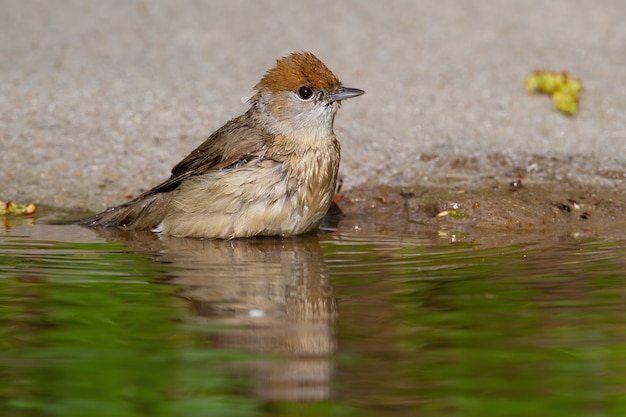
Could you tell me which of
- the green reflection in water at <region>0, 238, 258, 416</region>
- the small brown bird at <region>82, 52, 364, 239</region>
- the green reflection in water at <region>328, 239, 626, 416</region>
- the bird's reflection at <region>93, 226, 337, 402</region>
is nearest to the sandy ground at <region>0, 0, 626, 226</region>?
the small brown bird at <region>82, 52, 364, 239</region>

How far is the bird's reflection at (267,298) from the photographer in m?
3.95

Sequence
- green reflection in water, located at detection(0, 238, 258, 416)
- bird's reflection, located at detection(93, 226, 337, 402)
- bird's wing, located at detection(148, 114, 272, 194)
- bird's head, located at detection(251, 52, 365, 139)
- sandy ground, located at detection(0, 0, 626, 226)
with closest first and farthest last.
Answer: green reflection in water, located at detection(0, 238, 258, 416) → bird's reflection, located at detection(93, 226, 337, 402) → bird's wing, located at detection(148, 114, 272, 194) → bird's head, located at detection(251, 52, 365, 139) → sandy ground, located at detection(0, 0, 626, 226)

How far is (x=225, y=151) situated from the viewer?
282 inches

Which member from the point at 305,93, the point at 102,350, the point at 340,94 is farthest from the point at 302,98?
the point at 102,350

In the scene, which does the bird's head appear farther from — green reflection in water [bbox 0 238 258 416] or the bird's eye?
green reflection in water [bbox 0 238 258 416]

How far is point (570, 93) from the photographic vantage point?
9.41 m

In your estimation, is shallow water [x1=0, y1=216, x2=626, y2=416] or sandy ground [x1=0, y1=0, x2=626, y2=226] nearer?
shallow water [x1=0, y1=216, x2=626, y2=416]

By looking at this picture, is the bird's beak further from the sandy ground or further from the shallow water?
the shallow water

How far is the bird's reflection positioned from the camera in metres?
3.95

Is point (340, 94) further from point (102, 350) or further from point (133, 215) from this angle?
point (102, 350)

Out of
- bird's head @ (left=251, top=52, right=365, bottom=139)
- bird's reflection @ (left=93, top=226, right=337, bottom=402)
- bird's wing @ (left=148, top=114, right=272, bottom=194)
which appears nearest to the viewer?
bird's reflection @ (left=93, top=226, right=337, bottom=402)

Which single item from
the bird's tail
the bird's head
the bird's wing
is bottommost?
the bird's tail

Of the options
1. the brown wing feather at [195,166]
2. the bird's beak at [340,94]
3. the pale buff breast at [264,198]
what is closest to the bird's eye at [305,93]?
the bird's beak at [340,94]

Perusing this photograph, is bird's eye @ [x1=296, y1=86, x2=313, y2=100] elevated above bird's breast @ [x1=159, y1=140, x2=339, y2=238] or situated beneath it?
elevated above
